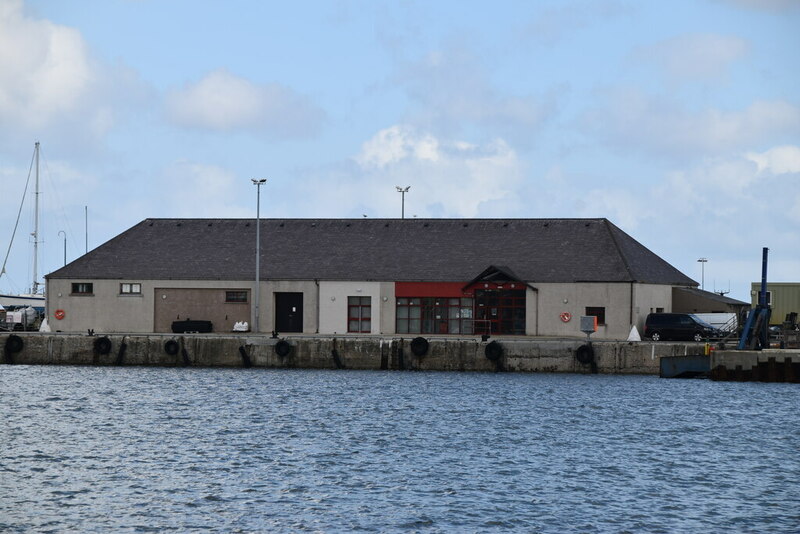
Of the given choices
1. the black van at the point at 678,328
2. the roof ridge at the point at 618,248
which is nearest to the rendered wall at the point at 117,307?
the roof ridge at the point at 618,248

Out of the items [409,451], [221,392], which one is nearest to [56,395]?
[221,392]

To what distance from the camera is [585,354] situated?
60250mm

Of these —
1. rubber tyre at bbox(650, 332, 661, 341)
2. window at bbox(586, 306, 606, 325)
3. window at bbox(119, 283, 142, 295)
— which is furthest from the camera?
window at bbox(119, 283, 142, 295)

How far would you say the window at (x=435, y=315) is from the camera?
72500mm

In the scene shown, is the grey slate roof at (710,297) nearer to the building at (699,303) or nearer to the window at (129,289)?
the building at (699,303)

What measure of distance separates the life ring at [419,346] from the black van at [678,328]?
13350 millimetres

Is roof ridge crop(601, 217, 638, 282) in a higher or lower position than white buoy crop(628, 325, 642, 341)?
higher

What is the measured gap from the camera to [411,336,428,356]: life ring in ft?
201

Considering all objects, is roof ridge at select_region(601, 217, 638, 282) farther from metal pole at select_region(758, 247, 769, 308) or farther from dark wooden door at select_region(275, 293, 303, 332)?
dark wooden door at select_region(275, 293, 303, 332)

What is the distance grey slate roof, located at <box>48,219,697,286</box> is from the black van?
3210mm

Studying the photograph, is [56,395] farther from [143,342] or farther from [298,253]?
[298,253]

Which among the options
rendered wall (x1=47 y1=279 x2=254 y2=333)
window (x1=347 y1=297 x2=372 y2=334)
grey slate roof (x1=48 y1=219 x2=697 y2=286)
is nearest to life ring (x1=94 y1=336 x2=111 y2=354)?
rendered wall (x1=47 y1=279 x2=254 y2=333)

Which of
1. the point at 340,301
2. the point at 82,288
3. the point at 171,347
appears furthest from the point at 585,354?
the point at 82,288

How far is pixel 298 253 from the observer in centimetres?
7619
